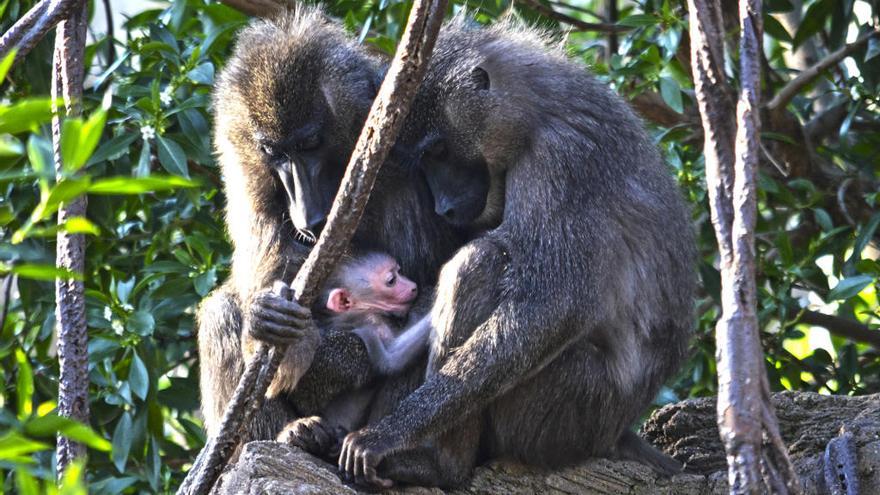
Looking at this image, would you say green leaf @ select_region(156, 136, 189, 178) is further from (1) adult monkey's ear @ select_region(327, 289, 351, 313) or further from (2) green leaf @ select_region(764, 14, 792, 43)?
(2) green leaf @ select_region(764, 14, 792, 43)

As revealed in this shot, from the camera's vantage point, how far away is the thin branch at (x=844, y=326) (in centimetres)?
549

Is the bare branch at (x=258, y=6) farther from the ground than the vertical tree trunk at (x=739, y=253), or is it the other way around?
the bare branch at (x=258, y=6)

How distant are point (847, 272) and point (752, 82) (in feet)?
9.20

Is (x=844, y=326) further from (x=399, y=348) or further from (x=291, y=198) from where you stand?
(x=291, y=198)

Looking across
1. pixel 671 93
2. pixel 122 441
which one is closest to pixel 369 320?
pixel 122 441

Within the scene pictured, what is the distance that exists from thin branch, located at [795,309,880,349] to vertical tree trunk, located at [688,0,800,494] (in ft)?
9.73

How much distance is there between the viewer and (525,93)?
4375 mm

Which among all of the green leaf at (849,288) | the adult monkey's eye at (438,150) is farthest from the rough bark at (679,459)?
the adult monkey's eye at (438,150)

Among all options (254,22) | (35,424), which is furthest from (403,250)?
(35,424)

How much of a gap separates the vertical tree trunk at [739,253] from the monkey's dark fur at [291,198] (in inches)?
72.1

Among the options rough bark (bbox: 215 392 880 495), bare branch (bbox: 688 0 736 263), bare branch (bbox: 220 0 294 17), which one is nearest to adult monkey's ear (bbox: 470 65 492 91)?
rough bark (bbox: 215 392 880 495)

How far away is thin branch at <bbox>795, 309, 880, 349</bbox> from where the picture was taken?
5.49 metres

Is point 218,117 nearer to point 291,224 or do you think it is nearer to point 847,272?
point 291,224

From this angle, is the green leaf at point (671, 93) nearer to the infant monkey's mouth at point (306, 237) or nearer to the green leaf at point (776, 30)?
the green leaf at point (776, 30)
